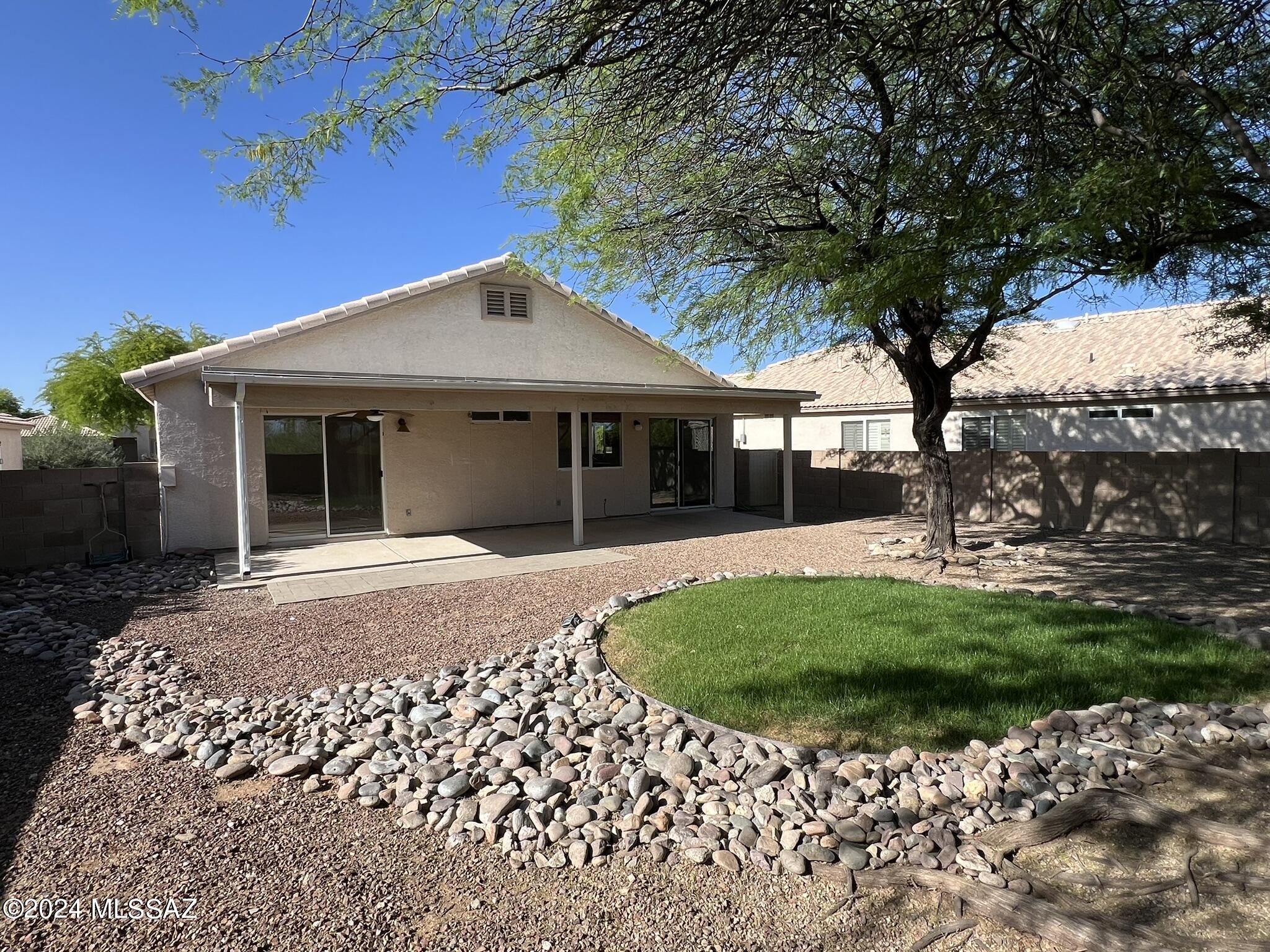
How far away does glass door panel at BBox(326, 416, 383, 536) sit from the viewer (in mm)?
12609

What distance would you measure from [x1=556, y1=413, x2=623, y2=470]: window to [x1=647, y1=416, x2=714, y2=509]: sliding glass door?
87 cm

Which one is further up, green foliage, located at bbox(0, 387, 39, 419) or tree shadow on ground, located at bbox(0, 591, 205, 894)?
green foliage, located at bbox(0, 387, 39, 419)

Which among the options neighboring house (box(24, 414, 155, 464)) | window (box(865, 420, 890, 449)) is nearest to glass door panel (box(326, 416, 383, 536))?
window (box(865, 420, 890, 449))

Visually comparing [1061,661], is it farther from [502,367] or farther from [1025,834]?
[502,367]

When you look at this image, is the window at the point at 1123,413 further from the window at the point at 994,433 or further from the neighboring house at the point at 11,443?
the neighboring house at the point at 11,443

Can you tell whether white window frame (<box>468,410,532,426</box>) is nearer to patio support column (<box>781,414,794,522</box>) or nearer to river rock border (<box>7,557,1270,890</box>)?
patio support column (<box>781,414,794,522</box>)

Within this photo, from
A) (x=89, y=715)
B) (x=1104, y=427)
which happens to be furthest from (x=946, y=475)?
(x=89, y=715)

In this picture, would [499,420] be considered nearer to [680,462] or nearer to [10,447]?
[680,462]

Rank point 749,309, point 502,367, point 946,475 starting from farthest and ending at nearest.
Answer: point 502,367
point 946,475
point 749,309

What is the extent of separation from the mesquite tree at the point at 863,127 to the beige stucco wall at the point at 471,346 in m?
5.03

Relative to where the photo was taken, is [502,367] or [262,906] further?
[502,367]

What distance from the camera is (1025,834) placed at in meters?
3.21

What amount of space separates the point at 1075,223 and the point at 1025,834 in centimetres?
364

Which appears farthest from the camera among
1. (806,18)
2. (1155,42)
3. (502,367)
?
(502,367)
